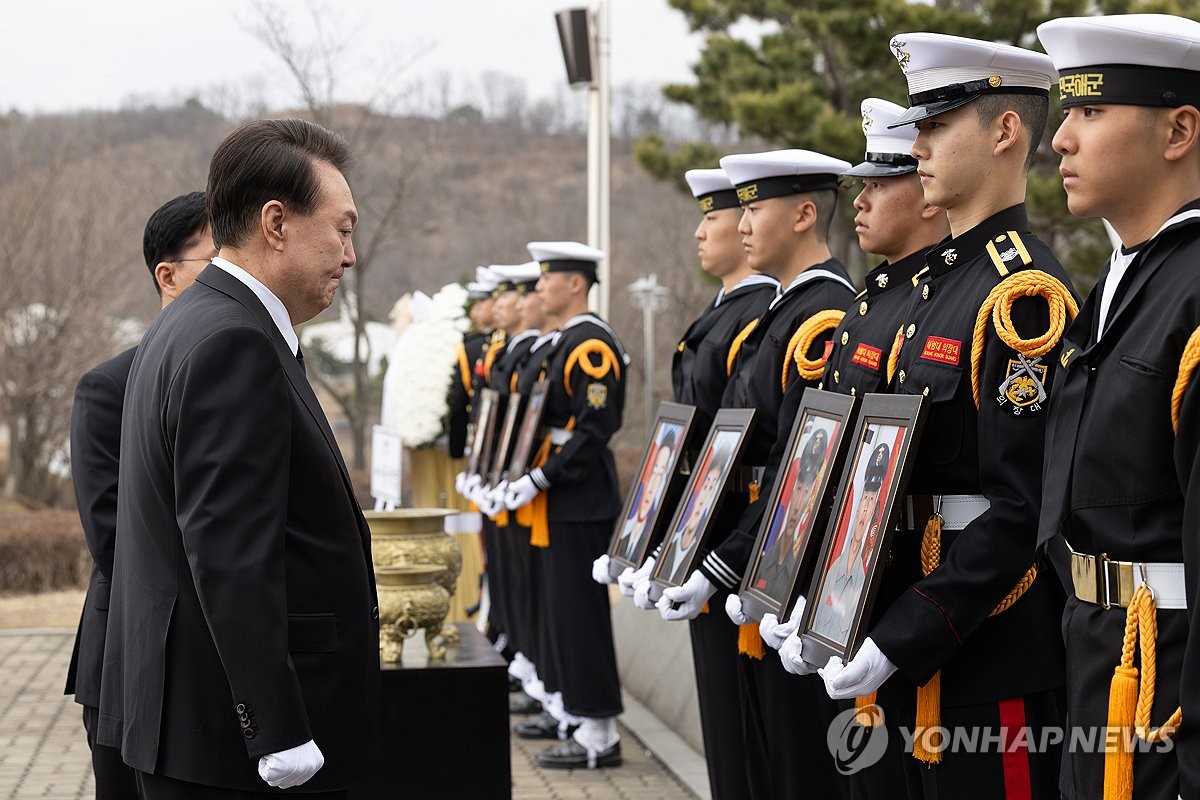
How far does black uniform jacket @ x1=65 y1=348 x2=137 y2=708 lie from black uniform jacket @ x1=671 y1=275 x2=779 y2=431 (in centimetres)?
197

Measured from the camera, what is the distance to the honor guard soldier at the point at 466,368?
32.9ft

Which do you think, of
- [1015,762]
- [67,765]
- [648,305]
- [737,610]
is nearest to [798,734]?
[737,610]

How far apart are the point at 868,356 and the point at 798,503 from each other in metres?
0.40

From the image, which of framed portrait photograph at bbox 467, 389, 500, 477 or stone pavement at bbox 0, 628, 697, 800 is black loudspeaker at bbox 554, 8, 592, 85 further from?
stone pavement at bbox 0, 628, 697, 800

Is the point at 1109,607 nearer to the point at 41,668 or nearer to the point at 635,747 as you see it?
the point at 635,747

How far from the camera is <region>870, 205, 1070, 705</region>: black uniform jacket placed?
10.1 feet

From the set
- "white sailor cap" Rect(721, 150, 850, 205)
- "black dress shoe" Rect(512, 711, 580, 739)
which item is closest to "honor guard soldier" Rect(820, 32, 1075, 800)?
"white sailor cap" Rect(721, 150, 850, 205)

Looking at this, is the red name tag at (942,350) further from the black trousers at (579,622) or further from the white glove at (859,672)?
the black trousers at (579,622)

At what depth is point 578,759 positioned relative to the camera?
7012 mm

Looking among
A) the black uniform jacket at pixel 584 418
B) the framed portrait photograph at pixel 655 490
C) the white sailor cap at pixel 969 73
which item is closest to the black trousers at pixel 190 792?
the white sailor cap at pixel 969 73

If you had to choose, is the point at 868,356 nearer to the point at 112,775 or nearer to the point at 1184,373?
the point at 1184,373

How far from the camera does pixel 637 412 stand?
87.4ft

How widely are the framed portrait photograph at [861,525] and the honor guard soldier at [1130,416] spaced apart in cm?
43

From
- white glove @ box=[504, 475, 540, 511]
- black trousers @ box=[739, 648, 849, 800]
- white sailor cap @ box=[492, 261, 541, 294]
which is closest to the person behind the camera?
black trousers @ box=[739, 648, 849, 800]
